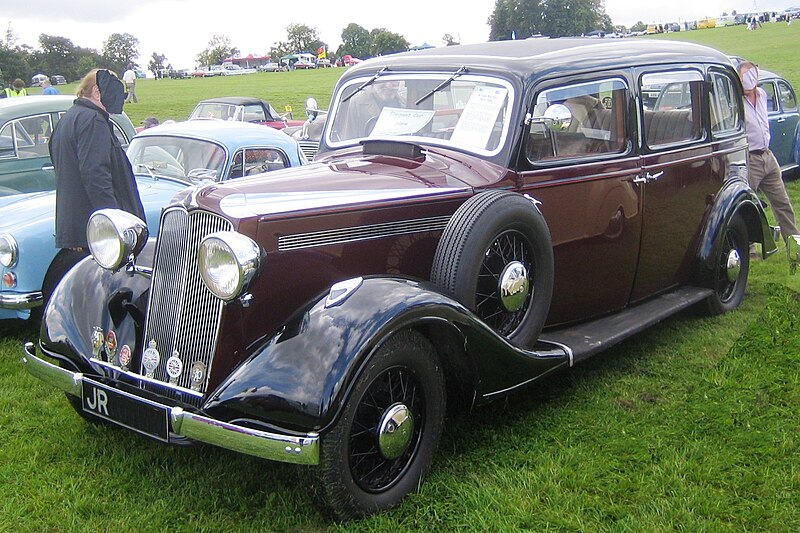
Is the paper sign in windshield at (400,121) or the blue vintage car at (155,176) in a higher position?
the paper sign in windshield at (400,121)

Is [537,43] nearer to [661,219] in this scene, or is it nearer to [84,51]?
[661,219]

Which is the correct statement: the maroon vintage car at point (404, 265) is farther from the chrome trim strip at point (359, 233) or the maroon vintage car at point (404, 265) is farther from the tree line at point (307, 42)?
the tree line at point (307, 42)

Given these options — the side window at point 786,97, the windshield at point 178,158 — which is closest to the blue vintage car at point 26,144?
the windshield at point 178,158

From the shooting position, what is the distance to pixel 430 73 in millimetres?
4559

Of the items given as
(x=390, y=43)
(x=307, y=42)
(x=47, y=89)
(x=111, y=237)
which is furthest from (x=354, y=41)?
(x=111, y=237)

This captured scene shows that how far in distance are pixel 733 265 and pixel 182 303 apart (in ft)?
13.6

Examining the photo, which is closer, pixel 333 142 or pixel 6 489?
pixel 6 489

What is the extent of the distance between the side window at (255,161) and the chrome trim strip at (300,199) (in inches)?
123

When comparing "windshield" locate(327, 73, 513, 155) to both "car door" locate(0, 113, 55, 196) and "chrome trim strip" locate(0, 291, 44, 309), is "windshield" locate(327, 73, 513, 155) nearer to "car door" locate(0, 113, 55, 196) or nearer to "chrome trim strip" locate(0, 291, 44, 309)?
"chrome trim strip" locate(0, 291, 44, 309)

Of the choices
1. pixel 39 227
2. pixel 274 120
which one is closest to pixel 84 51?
pixel 274 120

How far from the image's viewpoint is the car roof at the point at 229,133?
6.66 meters

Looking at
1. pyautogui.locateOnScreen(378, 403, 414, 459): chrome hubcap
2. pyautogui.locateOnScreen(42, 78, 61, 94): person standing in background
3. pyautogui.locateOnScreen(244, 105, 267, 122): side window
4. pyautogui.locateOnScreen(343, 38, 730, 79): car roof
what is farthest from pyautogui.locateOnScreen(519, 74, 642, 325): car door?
pyautogui.locateOnScreen(42, 78, 61, 94): person standing in background

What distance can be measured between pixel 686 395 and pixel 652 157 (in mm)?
1510

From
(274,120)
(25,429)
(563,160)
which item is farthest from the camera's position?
(274,120)
